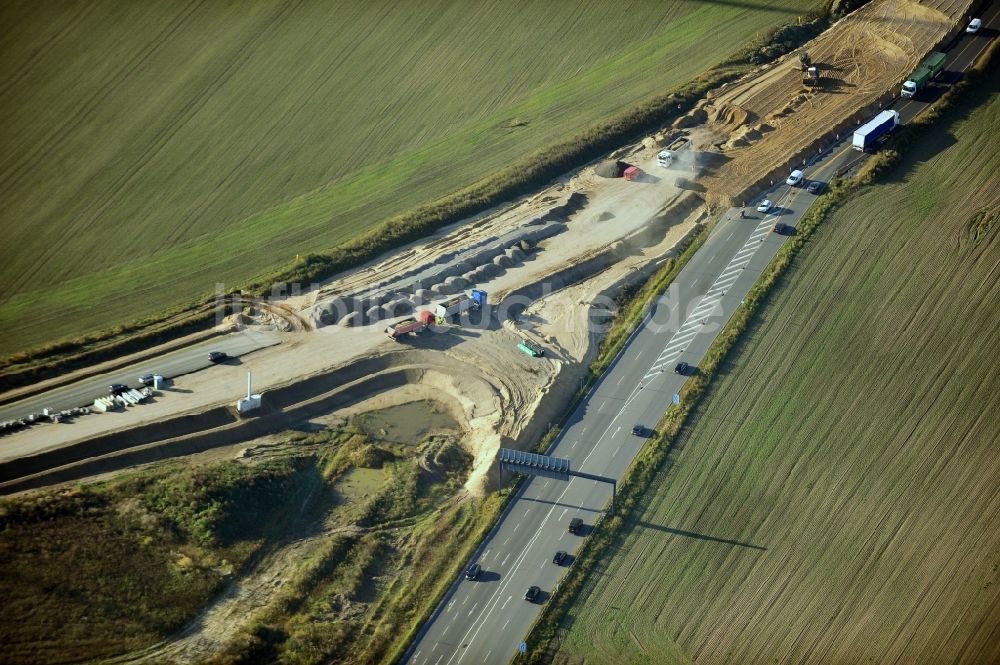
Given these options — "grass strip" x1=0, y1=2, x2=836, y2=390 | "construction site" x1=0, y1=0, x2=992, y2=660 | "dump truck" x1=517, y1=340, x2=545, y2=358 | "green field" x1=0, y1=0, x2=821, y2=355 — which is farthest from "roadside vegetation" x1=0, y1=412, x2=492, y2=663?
"green field" x1=0, y1=0, x2=821, y2=355

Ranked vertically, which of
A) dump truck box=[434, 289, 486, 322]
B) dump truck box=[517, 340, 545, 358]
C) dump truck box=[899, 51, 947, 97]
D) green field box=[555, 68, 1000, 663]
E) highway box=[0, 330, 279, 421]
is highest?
dump truck box=[899, 51, 947, 97]

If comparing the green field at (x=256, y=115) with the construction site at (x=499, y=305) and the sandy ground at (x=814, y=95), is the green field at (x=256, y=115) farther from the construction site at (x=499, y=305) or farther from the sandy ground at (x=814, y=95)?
the construction site at (x=499, y=305)

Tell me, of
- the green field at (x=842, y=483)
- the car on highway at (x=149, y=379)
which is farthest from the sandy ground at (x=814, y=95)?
the car on highway at (x=149, y=379)

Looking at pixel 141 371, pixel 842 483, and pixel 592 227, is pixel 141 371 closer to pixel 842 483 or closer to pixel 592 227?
pixel 592 227

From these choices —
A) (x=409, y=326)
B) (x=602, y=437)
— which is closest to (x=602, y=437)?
(x=602, y=437)

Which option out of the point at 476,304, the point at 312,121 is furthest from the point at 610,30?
the point at 476,304

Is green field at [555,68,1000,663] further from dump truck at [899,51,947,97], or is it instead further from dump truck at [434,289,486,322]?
dump truck at [434,289,486,322]
